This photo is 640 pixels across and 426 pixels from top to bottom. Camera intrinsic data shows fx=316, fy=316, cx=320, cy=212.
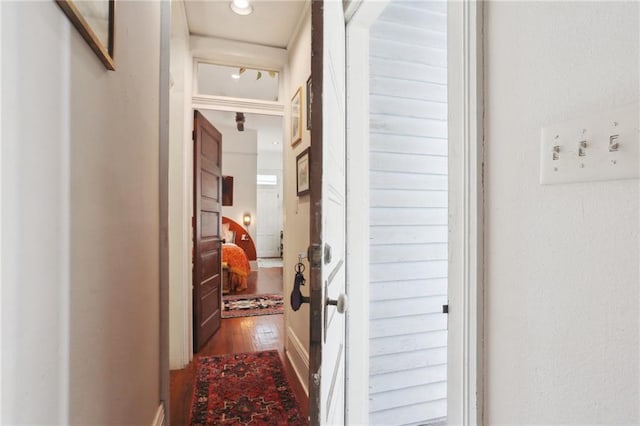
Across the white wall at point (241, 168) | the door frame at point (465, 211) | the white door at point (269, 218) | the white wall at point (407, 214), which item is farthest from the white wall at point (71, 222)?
the white door at point (269, 218)

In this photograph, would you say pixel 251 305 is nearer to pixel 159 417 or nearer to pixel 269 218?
pixel 159 417

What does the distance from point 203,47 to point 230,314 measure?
2.96m

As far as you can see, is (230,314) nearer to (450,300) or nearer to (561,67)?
(450,300)

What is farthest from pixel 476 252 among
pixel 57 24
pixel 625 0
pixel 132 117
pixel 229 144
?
pixel 229 144

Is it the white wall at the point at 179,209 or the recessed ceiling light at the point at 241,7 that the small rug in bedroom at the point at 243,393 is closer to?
the white wall at the point at 179,209

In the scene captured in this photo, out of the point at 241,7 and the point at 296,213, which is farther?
the point at 296,213

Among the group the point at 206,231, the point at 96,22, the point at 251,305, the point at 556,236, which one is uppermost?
the point at 96,22

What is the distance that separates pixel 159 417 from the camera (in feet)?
5.16

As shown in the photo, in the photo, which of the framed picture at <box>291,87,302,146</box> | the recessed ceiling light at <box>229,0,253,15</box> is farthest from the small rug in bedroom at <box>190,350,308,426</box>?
the recessed ceiling light at <box>229,0,253,15</box>

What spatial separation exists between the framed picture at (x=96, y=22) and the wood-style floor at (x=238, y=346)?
1.87 m

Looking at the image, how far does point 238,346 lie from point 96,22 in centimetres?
280

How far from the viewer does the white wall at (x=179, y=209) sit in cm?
253

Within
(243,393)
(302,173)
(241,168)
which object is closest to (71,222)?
(302,173)

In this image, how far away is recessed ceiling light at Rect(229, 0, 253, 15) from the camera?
2.28m
